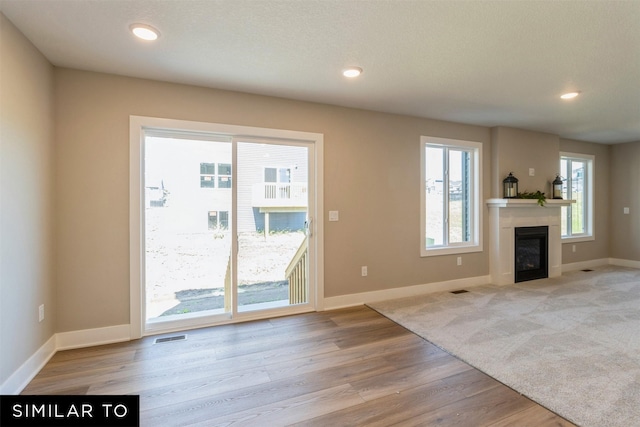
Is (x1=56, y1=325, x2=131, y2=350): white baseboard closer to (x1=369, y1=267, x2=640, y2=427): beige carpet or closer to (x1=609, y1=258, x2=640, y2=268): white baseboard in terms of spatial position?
(x1=369, y1=267, x2=640, y2=427): beige carpet

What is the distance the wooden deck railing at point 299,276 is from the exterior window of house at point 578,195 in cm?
542

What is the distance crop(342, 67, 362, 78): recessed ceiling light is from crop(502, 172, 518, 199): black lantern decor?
10.6 feet

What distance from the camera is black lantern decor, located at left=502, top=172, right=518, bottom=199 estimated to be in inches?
180

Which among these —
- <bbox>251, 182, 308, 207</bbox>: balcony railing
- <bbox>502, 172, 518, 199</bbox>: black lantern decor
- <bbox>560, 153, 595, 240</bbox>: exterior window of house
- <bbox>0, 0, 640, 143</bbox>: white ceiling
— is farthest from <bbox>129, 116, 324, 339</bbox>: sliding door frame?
<bbox>560, 153, 595, 240</bbox>: exterior window of house

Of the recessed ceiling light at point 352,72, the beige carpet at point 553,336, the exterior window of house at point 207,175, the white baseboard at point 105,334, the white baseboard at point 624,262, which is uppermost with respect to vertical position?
the recessed ceiling light at point 352,72

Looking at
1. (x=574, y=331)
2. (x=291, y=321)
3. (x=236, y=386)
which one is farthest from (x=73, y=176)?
(x=574, y=331)

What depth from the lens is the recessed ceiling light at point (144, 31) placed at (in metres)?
2.01

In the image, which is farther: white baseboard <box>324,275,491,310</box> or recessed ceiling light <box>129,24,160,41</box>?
white baseboard <box>324,275,491,310</box>

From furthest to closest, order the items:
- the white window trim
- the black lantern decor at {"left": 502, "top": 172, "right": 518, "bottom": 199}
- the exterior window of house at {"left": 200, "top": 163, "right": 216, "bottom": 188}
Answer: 1. the white window trim
2. the black lantern decor at {"left": 502, "top": 172, "right": 518, "bottom": 199}
3. the exterior window of house at {"left": 200, "top": 163, "right": 216, "bottom": 188}

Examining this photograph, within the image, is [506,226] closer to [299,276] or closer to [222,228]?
[299,276]

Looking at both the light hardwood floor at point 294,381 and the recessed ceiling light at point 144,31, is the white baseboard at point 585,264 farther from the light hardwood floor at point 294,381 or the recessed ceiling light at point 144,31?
the recessed ceiling light at point 144,31

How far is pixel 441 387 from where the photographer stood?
2043 millimetres

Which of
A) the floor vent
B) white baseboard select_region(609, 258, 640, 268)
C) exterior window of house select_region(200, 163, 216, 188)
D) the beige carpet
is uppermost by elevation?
exterior window of house select_region(200, 163, 216, 188)

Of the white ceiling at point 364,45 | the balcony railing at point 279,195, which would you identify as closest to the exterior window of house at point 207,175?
the balcony railing at point 279,195
